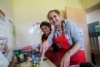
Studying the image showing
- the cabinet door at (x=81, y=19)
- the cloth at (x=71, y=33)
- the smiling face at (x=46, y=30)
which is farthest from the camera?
the cabinet door at (x=81, y=19)

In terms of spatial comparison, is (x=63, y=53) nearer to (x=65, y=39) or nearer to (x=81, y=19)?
(x=65, y=39)

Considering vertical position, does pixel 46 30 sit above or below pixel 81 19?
below

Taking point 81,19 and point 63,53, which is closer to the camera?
point 63,53

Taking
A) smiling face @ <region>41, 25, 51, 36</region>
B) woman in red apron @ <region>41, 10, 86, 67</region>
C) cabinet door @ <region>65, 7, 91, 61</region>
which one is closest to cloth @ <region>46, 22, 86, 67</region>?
woman in red apron @ <region>41, 10, 86, 67</region>

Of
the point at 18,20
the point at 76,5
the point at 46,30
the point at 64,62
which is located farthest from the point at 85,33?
the point at 64,62

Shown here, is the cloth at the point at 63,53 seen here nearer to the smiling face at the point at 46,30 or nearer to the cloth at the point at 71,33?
the cloth at the point at 71,33

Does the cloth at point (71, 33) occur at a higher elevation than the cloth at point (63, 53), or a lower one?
higher

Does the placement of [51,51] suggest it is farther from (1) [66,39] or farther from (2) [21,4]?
(2) [21,4]

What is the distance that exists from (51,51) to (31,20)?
4.02 feet

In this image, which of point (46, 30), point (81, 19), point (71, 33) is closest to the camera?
point (71, 33)

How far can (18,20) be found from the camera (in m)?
2.55

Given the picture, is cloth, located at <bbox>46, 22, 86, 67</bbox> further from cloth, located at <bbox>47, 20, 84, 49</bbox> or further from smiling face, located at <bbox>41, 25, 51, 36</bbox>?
smiling face, located at <bbox>41, 25, 51, 36</bbox>

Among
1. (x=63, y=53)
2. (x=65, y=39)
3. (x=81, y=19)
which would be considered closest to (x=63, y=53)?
(x=63, y=53)

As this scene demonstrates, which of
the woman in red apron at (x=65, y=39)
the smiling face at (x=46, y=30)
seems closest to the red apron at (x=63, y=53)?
the woman in red apron at (x=65, y=39)
